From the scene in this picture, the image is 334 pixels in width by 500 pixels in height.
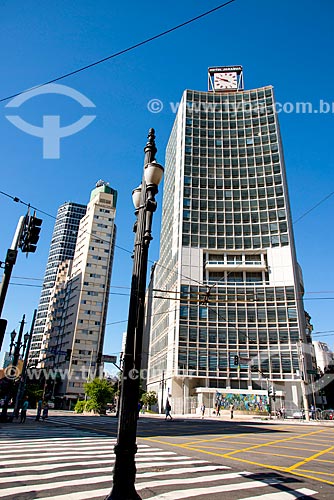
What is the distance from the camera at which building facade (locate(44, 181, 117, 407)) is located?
245 ft

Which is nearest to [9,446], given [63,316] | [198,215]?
[198,215]

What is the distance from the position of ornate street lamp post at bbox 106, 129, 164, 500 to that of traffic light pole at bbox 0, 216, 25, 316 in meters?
5.07

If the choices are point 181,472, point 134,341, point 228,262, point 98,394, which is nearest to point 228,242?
point 228,262

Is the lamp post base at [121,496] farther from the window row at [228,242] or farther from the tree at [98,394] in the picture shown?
the window row at [228,242]

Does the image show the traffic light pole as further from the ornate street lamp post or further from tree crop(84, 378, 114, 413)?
tree crop(84, 378, 114, 413)

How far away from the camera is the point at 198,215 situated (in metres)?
62.5

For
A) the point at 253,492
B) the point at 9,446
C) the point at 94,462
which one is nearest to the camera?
the point at 253,492

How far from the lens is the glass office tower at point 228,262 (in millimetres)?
50906

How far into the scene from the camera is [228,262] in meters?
59.2

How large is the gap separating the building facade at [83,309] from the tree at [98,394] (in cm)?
2774

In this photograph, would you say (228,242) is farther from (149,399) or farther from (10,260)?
(10,260)

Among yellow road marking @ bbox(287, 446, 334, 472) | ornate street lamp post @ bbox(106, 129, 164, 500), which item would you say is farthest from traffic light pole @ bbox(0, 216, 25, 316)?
yellow road marking @ bbox(287, 446, 334, 472)

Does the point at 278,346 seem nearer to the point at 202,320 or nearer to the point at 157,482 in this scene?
the point at 202,320

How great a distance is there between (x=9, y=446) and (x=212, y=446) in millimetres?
6821
